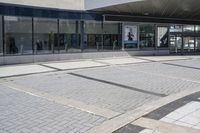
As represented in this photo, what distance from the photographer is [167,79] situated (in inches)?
541

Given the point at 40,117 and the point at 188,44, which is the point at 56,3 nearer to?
the point at 40,117

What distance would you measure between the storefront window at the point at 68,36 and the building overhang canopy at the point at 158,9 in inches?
87.9

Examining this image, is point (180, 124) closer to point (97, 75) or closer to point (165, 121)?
point (165, 121)

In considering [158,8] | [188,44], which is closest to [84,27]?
[158,8]

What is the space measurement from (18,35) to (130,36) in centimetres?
972

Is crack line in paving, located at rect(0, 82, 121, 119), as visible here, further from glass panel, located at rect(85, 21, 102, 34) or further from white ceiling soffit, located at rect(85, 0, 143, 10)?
glass panel, located at rect(85, 21, 102, 34)

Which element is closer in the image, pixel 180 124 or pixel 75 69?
pixel 180 124

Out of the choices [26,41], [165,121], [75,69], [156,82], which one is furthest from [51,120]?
[26,41]

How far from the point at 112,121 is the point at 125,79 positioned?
256 inches

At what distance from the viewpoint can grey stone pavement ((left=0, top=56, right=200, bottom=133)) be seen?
6867 millimetres

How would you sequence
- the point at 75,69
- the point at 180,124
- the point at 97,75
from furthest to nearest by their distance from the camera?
the point at 75,69
the point at 97,75
the point at 180,124

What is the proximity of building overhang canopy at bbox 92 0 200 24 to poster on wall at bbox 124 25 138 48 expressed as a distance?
1079 millimetres

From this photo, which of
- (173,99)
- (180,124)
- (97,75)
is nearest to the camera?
(180,124)

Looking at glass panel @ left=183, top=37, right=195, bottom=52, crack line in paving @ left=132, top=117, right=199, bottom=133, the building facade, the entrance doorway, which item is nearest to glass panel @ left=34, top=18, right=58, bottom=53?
the building facade
